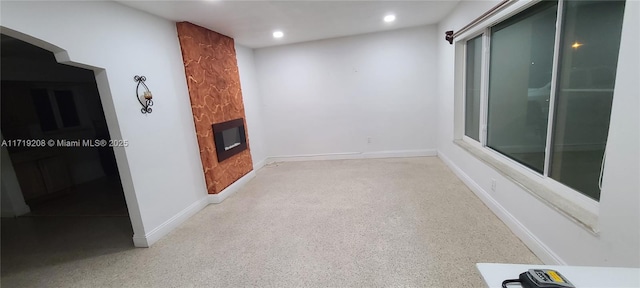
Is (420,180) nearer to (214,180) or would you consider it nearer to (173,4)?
(214,180)

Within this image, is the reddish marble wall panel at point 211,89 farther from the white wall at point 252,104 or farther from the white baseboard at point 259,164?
the white baseboard at point 259,164

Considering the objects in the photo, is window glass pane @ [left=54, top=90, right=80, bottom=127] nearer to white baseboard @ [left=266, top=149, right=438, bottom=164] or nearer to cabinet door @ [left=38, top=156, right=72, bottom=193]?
cabinet door @ [left=38, top=156, right=72, bottom=193]

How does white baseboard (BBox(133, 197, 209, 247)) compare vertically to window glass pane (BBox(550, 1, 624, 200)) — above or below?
below

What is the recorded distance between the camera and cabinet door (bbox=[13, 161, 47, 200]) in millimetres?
3661

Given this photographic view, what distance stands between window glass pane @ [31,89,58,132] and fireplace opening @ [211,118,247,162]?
317 centimetres

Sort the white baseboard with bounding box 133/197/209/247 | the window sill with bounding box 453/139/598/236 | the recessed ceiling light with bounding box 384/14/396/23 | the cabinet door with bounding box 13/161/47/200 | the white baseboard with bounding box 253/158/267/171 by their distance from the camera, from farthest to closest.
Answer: the white baseboard with bounding box 253/158/267/171 → the cabinet door with bounding box 13/161/47/200 → the recessed ceiling light with bounding box 384/14/396/23 → the white baseboard with bounding box 133/197/209/247 → the window sill with bounding box 453/139/598/236

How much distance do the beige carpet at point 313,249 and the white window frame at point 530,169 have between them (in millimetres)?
479

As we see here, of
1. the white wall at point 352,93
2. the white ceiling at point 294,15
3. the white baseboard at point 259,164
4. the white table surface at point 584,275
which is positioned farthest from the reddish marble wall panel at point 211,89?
the white table surface at point 584,275

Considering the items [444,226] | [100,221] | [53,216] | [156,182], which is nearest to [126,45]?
[156,182]

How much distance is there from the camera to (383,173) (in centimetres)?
408

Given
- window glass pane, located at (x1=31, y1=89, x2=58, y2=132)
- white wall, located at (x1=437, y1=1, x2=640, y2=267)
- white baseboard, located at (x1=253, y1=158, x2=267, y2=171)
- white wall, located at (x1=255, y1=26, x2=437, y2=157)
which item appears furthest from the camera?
white baseboard, located at (x1=253, y1=158, x2=267, y2=171)

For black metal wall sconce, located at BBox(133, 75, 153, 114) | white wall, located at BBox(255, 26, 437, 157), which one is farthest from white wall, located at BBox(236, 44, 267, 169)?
black metal wall sconce, located at BBox(133, 75, 153, 114)

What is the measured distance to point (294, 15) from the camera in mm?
3104

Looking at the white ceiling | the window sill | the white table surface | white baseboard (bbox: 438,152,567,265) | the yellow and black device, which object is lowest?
white baseboard (bbox: 438,152,567,265)
